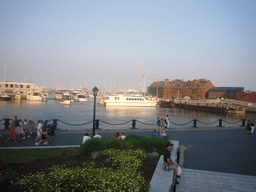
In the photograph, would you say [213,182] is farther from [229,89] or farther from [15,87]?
[15,87]

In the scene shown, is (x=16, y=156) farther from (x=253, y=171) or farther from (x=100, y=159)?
(x=253, y=171)

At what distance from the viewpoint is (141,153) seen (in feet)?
25.3

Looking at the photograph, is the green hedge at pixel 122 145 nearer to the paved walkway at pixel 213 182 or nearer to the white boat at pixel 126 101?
the paved walkway at pixel 213 182

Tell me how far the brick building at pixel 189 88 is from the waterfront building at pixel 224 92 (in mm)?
3064

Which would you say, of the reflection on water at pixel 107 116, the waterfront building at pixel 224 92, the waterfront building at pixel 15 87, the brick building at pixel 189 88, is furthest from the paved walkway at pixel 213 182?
the waterfront building at pixel 15 87

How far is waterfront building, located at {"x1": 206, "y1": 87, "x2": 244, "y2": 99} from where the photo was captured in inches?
3304

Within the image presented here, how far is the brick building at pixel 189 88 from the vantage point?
319ft

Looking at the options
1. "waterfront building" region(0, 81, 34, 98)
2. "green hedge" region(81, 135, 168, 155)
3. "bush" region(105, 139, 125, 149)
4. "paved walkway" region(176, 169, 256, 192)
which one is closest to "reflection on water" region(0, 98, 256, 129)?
"green hedge" region(81, 135, 168, 155)

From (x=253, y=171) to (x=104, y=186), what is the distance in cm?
701

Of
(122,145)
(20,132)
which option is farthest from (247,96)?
(20,132)

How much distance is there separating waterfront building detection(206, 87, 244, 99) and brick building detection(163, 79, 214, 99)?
3064 mm

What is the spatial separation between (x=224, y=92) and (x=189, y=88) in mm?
21227

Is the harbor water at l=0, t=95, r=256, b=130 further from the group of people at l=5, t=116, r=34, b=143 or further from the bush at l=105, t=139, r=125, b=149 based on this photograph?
the bush at l=105, t=139, r=125, b=149

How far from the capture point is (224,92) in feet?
287
